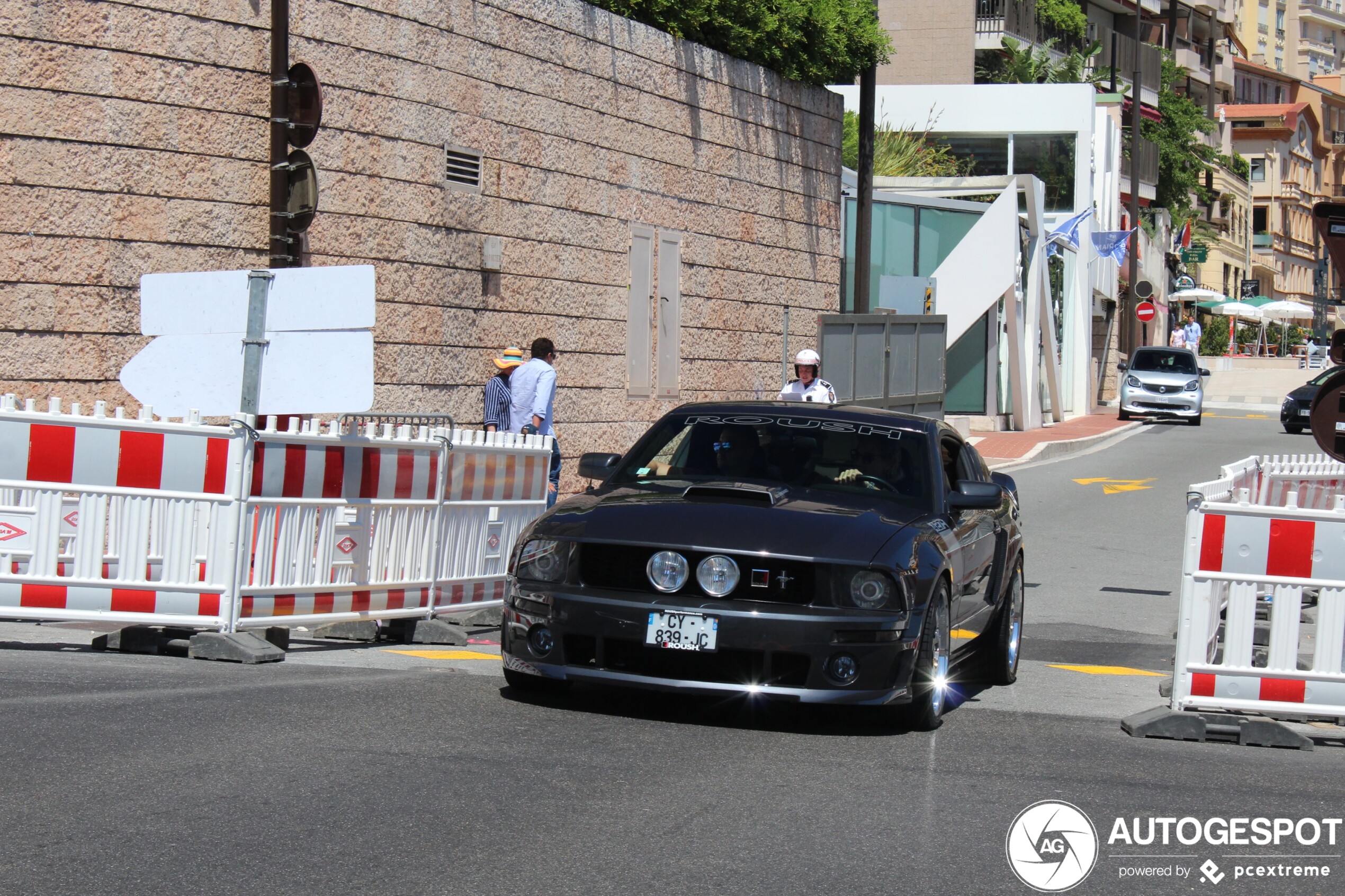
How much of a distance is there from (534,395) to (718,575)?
714 centimetres

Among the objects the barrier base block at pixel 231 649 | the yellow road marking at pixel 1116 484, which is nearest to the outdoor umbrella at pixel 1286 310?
the yellow road marking at pixel 1116 484

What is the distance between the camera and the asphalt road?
4.85 m

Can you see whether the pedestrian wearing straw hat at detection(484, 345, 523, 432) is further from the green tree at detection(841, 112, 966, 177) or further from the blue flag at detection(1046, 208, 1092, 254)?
the blue flag at detection(1046, 208, 1092, 254)

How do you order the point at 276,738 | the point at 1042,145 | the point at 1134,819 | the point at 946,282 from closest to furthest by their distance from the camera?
the point at 1134,819 < the point at 276,738 < the point at 946,282 < the point at 1042,145

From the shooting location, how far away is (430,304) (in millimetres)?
15711

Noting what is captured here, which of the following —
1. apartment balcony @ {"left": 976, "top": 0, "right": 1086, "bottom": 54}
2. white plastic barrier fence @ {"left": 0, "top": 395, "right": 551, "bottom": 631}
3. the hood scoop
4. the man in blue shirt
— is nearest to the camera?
the hood scoop

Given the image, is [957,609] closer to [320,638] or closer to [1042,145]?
[320,638]

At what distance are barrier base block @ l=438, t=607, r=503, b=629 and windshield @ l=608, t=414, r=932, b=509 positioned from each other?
2598 mm

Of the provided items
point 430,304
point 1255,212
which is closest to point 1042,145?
point 430,304

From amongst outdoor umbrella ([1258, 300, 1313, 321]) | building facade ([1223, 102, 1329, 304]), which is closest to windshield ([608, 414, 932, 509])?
outdoor umbrella ([1258, 300, 1313, 321])

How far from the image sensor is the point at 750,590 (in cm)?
698

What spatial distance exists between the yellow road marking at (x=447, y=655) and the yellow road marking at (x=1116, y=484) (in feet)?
50.4

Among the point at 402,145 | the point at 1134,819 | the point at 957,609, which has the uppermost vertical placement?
the point at 402,145

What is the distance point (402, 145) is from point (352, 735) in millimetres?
9740
